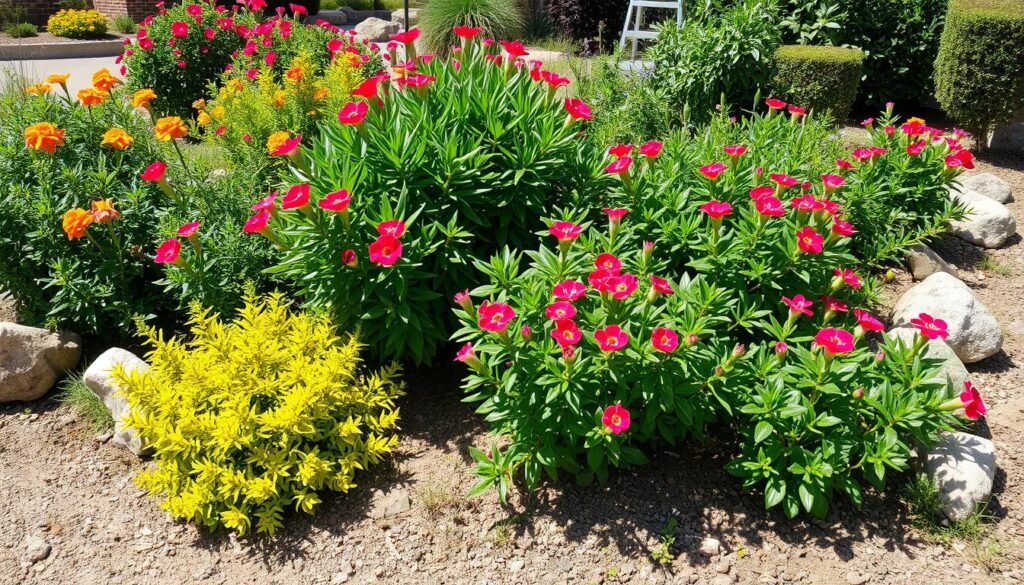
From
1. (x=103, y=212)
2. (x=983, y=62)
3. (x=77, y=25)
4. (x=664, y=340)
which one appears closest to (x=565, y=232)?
(x=664, y=340)

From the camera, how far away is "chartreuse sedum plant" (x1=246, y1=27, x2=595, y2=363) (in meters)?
3.17

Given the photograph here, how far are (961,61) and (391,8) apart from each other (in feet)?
57.9

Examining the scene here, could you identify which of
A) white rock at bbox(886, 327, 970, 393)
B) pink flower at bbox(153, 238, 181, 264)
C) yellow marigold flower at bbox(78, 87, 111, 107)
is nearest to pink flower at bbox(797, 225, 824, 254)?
white rock at bbox(886, 327, 970, 393)

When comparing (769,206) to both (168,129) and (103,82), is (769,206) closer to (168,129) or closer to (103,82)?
(168,129)

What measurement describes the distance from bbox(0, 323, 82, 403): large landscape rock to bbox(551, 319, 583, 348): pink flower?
9.42 feet

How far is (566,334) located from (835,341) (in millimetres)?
963

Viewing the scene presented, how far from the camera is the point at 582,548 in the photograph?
2803mm

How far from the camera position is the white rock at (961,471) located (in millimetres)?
2811

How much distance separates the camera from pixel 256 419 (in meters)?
2.94

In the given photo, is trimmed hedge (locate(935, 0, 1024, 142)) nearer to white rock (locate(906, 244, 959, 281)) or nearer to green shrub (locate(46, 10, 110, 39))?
white rock (locate(906, 244, 959, 281))

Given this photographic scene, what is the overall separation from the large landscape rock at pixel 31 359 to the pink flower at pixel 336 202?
198cm

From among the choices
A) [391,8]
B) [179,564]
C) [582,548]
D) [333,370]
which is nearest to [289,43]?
[333,370]

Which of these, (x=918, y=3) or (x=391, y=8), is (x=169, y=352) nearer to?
(x=918, y=3)

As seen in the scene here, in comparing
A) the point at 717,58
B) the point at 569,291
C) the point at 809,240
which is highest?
the point at 717,58
